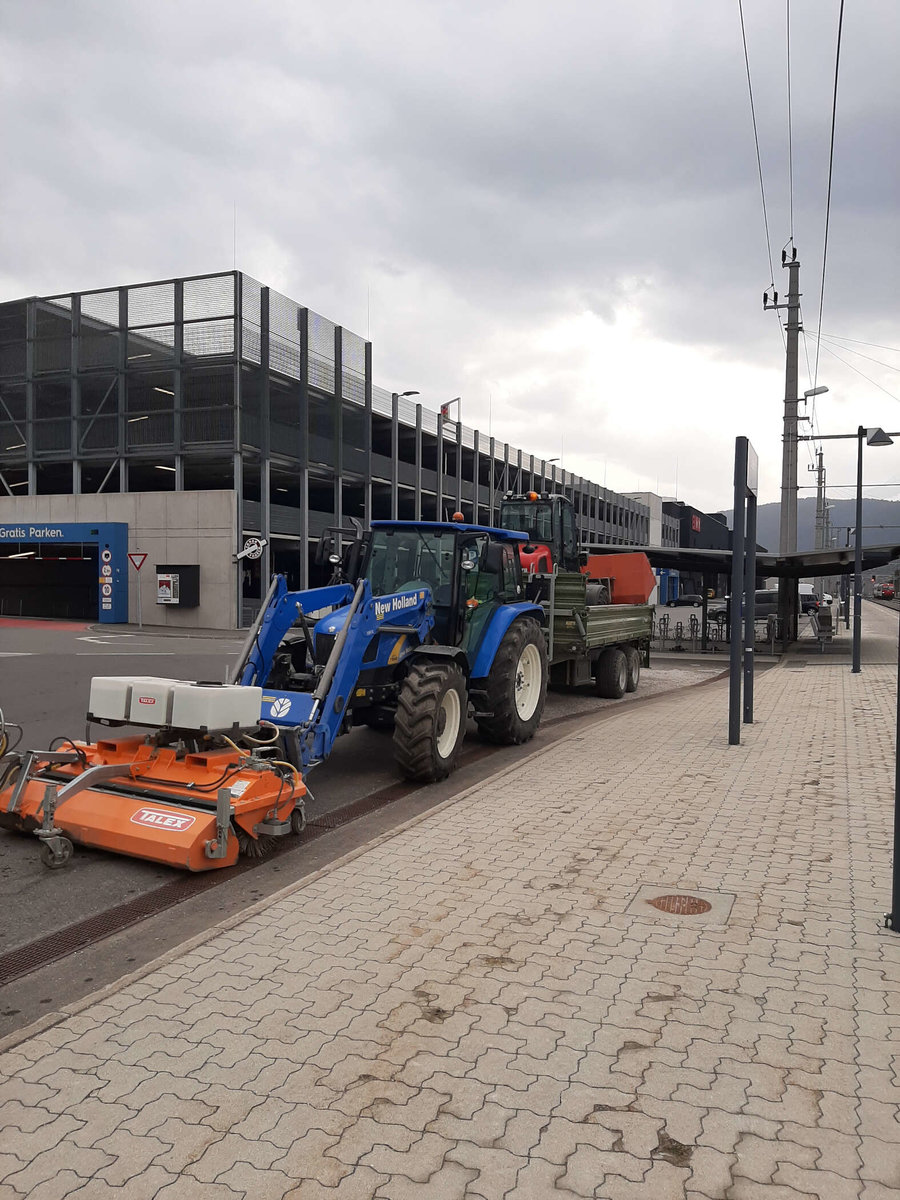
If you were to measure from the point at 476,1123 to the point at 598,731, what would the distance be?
8011 mm

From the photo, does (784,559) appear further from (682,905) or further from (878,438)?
(682,905)

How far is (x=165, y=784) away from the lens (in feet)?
19.1

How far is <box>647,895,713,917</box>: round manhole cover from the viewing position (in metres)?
4.88

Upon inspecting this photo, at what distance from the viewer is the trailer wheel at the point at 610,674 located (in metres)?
14.4

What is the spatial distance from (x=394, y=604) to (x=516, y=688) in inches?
101

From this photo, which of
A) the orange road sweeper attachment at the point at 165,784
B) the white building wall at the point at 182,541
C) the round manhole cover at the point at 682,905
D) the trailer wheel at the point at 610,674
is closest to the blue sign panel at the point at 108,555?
the white building wall at the point at 182,541

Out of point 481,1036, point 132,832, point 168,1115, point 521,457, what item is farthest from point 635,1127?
point 521,457

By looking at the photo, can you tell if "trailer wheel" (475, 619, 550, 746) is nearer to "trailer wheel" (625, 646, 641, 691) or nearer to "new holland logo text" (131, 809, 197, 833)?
"new holland logo text" (131, 809, 197, 833)

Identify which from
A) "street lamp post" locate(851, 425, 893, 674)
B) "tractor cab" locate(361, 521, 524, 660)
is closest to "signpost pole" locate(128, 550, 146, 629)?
"street lamp post" locate(851, 425, 893, 674)

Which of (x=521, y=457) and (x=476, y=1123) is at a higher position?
(x=521, y=457)

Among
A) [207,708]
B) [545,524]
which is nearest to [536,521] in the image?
[545,524]

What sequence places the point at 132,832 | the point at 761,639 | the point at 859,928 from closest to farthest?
the point at 859,928
the point at 132,832
the point at 761,639

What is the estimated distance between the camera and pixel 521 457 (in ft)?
174

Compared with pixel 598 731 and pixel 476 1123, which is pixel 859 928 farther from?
pixel 598 731
